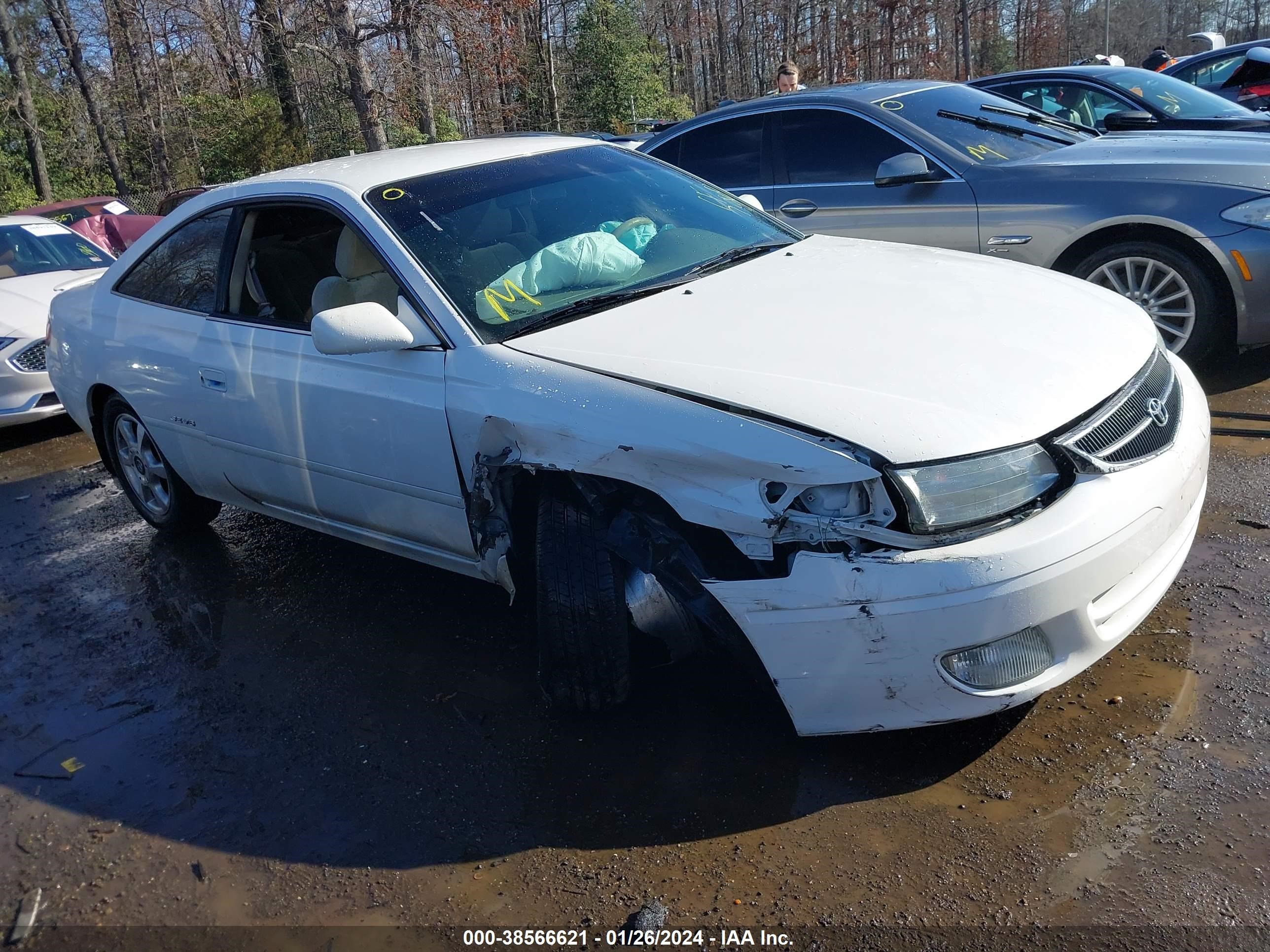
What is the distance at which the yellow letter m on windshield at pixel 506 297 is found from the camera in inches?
128

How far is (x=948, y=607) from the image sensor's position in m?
2.36

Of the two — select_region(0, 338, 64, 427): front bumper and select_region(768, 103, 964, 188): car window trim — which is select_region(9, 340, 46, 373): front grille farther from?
select_region(768, 103, 964, 188): car window trim

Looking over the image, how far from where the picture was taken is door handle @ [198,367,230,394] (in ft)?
13.1

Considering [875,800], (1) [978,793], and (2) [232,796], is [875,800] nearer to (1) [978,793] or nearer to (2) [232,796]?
(1) [978,793]

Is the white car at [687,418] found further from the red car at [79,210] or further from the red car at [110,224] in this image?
the red car at [79,210]

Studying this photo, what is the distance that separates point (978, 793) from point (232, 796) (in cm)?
206

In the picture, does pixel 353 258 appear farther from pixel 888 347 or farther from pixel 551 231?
pixel 888 347

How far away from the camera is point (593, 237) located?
11.7 feet

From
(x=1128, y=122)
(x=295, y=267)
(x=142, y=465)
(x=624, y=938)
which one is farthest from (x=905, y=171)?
(x=624, y=938)

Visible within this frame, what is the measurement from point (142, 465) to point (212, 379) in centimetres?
126

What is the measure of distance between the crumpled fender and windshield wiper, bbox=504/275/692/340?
14 cm

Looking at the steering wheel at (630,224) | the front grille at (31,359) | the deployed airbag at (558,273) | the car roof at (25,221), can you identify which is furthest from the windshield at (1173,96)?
the car roof at (25,221)

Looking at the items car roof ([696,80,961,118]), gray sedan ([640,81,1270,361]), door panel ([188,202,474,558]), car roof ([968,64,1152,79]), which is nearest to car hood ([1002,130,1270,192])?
gray sedan ([640,81,1270,361])

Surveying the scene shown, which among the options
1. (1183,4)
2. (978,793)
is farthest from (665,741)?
(1183,4)
